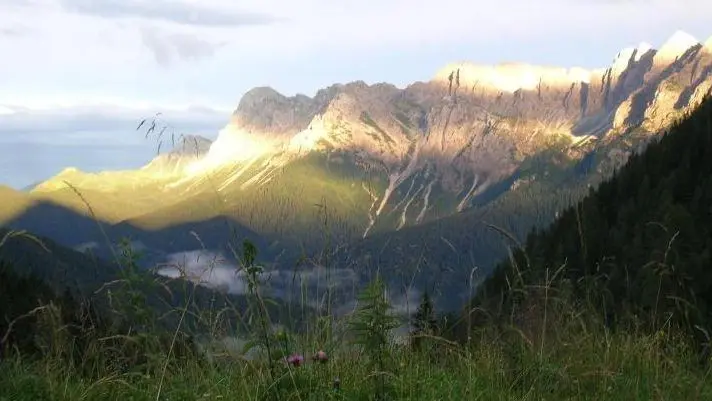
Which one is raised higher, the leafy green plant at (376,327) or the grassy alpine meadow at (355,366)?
the leafy green plant at (376,327)

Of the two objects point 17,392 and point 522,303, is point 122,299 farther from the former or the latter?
point 522,303

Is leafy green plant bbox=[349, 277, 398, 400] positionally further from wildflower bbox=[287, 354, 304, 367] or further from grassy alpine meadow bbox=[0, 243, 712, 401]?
wildflower bbox=[287, 354, 304, 367]

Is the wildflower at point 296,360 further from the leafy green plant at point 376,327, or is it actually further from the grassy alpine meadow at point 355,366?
the leafy green plant at point 376,327

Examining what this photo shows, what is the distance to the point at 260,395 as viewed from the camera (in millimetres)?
5660

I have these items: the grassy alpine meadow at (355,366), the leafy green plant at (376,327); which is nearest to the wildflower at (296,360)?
the grassy alpine meadow at (355,366)

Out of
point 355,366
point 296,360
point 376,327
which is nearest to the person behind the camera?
point 296,360

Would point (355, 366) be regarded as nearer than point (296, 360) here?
No

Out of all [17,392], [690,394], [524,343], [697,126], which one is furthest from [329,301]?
[697,126]

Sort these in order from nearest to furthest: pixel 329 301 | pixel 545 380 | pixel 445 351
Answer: pixel 545 380 < pixel 329 301 < pixel 445 351

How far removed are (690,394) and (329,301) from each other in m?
3.52

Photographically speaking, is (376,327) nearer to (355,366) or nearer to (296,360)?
(296,360)

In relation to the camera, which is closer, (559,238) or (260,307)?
(260,307)

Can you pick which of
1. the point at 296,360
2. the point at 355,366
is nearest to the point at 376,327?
the point at 296,360

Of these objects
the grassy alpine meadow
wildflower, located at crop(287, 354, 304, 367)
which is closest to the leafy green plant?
the grassy alpine meadow
